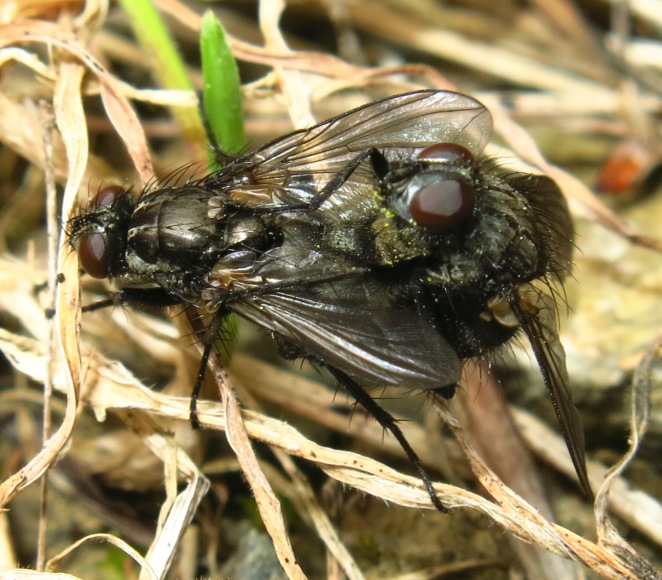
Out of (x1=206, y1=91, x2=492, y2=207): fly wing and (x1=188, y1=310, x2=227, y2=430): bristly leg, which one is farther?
(x1=206, y1=91, x2=492, y2=207): fly wing

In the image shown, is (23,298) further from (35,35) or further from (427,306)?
(427,306)

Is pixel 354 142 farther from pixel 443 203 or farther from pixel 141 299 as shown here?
pixel 141 299

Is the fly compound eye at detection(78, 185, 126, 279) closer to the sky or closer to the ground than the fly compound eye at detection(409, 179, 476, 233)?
closer to the ground

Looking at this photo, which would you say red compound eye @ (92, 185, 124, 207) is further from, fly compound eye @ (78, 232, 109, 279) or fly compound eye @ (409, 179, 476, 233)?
fly compound eye @ (409, 179, 476, 233)

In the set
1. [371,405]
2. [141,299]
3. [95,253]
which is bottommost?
[371,405]

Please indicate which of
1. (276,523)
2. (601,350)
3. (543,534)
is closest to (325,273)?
(276,523)

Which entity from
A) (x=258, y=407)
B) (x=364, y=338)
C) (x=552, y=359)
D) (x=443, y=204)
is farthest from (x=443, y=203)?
(x=258, y=407)

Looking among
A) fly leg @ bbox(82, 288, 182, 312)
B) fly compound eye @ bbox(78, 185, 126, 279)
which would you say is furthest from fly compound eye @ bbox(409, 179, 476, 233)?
fly compound eye @ bbox(78, 185, 126, 279)

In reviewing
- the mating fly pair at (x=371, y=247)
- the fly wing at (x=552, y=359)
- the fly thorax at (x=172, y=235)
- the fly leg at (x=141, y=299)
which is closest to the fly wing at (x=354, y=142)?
the mating fly pair at (x=371, y=247)
